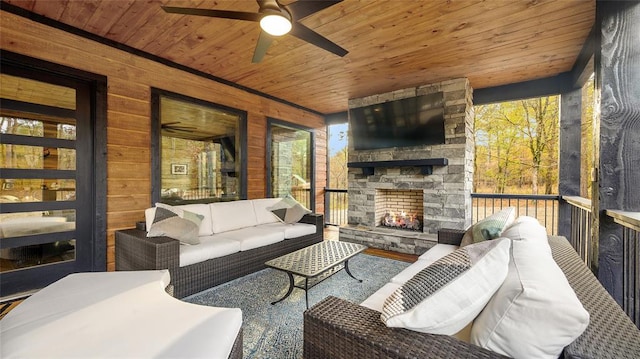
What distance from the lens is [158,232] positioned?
2631 mm

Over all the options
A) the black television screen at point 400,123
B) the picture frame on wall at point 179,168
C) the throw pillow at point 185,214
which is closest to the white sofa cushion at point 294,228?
the throw pillow at point 185,214

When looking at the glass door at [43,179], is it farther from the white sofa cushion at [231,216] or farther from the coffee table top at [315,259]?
the coffee table top at [315,259]

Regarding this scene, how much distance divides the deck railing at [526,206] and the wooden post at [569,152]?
193mm

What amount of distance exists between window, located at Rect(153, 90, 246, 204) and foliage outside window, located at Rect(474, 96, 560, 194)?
5.61 meters

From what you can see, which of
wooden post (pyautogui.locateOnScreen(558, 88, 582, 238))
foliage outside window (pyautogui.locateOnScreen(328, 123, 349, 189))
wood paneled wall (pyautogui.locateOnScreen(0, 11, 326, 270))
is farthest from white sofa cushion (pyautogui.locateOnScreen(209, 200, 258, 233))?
wooden post (pyautogui.locateOnScreen(558, 88, 582, 238))

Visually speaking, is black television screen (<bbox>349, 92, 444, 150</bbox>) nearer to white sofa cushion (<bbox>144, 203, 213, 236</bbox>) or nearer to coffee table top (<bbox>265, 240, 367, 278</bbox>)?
coffee table top (<bbox>265, 240, 367, 278</bbox>)

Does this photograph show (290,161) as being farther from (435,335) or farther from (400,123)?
(435,335)

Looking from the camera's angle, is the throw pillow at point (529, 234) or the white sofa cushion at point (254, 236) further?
the white sofa cushion at point (254, 236)

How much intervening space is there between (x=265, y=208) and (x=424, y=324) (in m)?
3.32

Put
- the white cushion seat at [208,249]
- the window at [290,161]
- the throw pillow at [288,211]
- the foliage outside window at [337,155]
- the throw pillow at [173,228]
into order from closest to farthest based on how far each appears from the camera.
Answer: the white cushion seat at [208,249] < the throw pillow at [173,228] < the throw pillow at [288,211] < the window at [290,161] < the foliage outside window at [337,155]

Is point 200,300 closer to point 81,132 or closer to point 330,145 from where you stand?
point 81,132

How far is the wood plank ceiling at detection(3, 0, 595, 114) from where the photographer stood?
2.39 m

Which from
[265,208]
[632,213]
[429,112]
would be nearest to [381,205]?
[429,112]

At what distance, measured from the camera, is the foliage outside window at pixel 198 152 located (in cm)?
359
